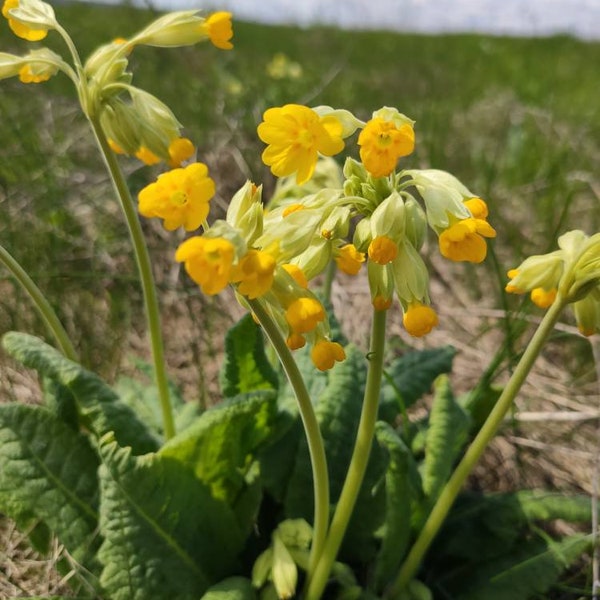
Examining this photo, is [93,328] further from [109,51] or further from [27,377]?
[109,51]

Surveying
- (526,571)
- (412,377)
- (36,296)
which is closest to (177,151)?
(36,296)

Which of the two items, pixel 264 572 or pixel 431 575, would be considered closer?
pixel 264 572

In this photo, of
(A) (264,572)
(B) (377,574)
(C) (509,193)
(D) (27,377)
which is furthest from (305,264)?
(C) (509,193)

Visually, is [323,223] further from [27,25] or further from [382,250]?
[27,25]

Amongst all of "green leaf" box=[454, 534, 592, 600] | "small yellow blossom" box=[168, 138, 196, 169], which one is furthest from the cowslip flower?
"green leaf" box=[454, 534, 592, 600]

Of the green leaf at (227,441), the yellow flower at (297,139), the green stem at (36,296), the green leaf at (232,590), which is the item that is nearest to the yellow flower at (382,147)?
Result: the yellow flower at (297,139)

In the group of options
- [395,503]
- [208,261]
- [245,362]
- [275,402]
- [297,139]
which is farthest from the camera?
[245,362]

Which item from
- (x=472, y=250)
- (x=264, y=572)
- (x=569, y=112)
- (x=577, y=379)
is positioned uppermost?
(x=569, y=112)

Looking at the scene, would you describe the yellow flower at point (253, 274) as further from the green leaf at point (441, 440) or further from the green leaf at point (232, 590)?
the green leaf at point (441, 440)
